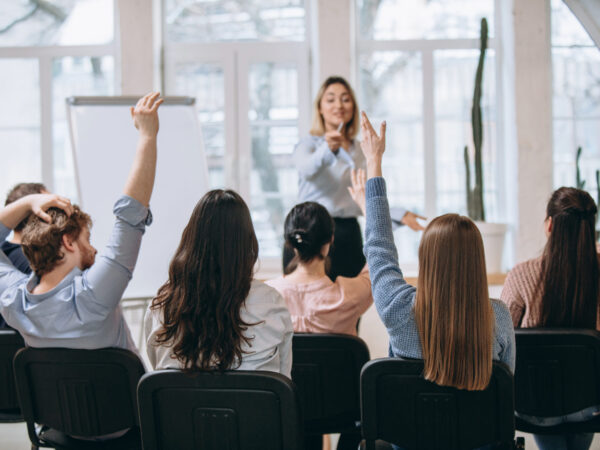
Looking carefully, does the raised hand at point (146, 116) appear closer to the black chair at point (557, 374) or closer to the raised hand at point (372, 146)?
the raised hand at point (372, 146)

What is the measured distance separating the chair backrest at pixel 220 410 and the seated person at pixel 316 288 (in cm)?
72

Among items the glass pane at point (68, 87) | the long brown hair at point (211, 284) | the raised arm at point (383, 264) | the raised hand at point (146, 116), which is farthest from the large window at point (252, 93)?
the long brown hair at point (211, 284)

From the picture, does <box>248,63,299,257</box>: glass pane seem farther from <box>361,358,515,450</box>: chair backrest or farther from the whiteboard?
<box>361,358,515,450</box>: chair backrest

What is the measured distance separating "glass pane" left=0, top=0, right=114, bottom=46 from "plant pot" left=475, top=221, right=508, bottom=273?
10.4ft

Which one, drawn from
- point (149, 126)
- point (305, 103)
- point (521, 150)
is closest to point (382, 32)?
point (305, 103)

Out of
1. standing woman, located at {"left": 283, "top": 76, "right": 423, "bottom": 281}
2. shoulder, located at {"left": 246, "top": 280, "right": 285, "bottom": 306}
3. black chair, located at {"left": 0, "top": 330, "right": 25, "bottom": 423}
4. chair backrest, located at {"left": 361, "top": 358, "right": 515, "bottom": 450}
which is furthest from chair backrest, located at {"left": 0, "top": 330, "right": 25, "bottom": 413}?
standing woman, located at {"left": 283, "top": 76, "right": 423, "bottom": 281}

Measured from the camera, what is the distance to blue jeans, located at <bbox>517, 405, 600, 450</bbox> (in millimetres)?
1864

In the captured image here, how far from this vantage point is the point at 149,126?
1.69 metres

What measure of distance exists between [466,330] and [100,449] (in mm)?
1042

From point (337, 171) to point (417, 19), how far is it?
2.31m

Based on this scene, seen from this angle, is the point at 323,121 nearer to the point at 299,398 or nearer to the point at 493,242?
the point at 493,242

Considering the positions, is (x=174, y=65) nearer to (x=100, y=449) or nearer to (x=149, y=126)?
(x=149, y=126)

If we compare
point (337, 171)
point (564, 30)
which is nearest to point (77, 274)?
point (337, 171)

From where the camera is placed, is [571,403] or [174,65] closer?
[571,403]
